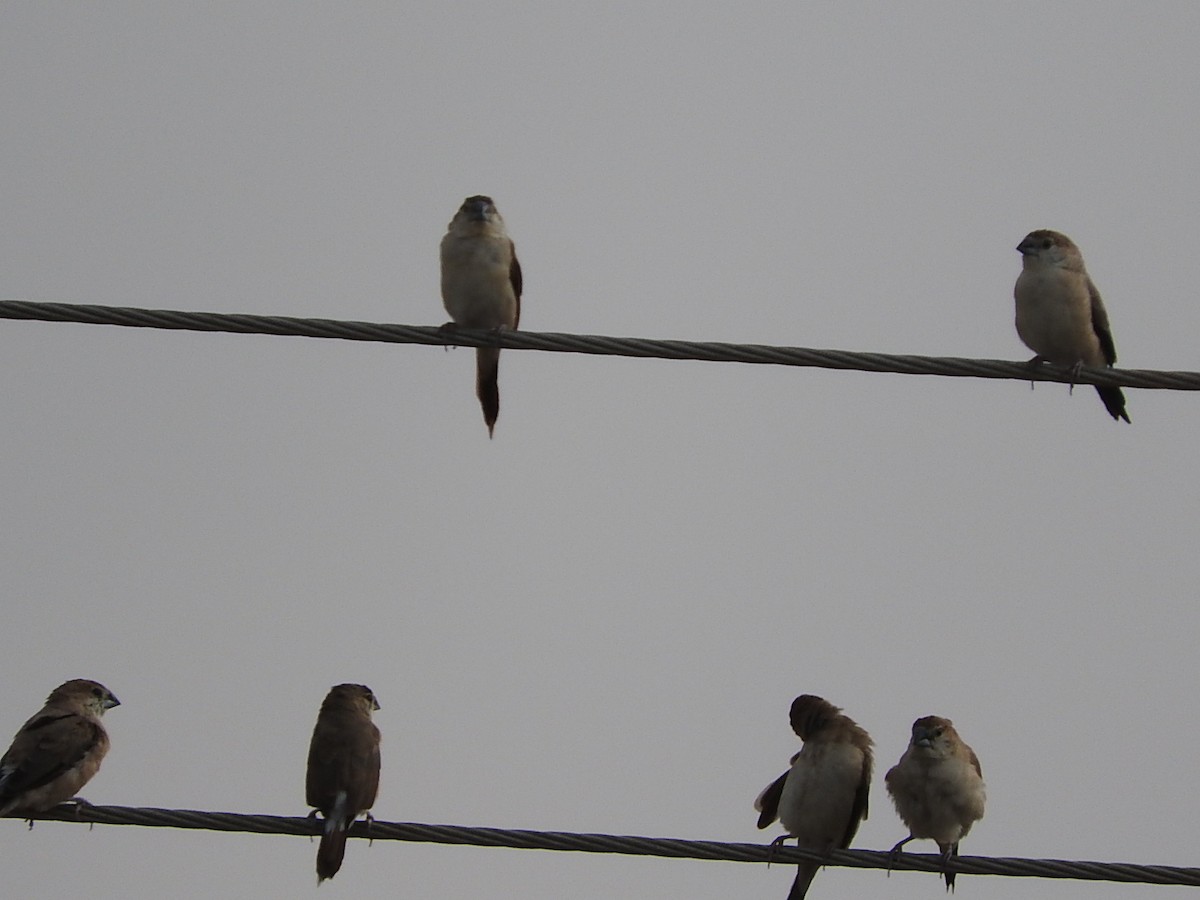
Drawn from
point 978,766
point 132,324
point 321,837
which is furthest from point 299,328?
point 978,766

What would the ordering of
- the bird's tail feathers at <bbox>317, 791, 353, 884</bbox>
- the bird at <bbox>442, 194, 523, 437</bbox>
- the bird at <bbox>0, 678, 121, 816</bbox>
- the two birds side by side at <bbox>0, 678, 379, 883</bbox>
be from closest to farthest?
the bird's tail feathers at <bbox>317, 791, 353, 884</bbox>, the two birds side by side at <bbox>0, 678, 379, 883</bbox>, the bird at <bbox>0, 678, 121, 816</bbox>, the bird at <bbox>442, 194, 523, 437</bbox>

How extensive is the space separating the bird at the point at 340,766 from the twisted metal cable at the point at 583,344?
7.55 feet

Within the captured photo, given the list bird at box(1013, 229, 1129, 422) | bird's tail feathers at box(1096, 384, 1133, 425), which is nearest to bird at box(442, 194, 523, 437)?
bird at box(1013, 229, 1129, 422)

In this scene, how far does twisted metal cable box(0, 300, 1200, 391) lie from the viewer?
620 centimetres

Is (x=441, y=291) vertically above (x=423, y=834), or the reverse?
(x=441, y=291)

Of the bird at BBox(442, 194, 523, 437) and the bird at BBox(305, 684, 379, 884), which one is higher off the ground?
the bird at BBox(442, 194, 523, 437)

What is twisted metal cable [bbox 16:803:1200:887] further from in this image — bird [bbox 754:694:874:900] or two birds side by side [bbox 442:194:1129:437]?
two birds side by side [bbox 442:194:1129:437]

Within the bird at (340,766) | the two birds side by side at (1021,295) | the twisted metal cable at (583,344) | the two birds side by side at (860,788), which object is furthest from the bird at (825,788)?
the twisted metal cable at (583,344)

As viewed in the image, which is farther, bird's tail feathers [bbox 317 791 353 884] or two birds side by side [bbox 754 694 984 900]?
two birds side by side [bbox 754 694 984 900]

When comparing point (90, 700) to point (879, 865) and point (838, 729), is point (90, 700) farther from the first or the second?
point (879, 865)

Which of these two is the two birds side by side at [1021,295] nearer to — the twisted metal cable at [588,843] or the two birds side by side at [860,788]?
the two birds side by side at [860,788]

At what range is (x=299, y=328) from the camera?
20.4ft

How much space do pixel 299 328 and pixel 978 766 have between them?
432cm

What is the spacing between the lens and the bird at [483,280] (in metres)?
9.70
